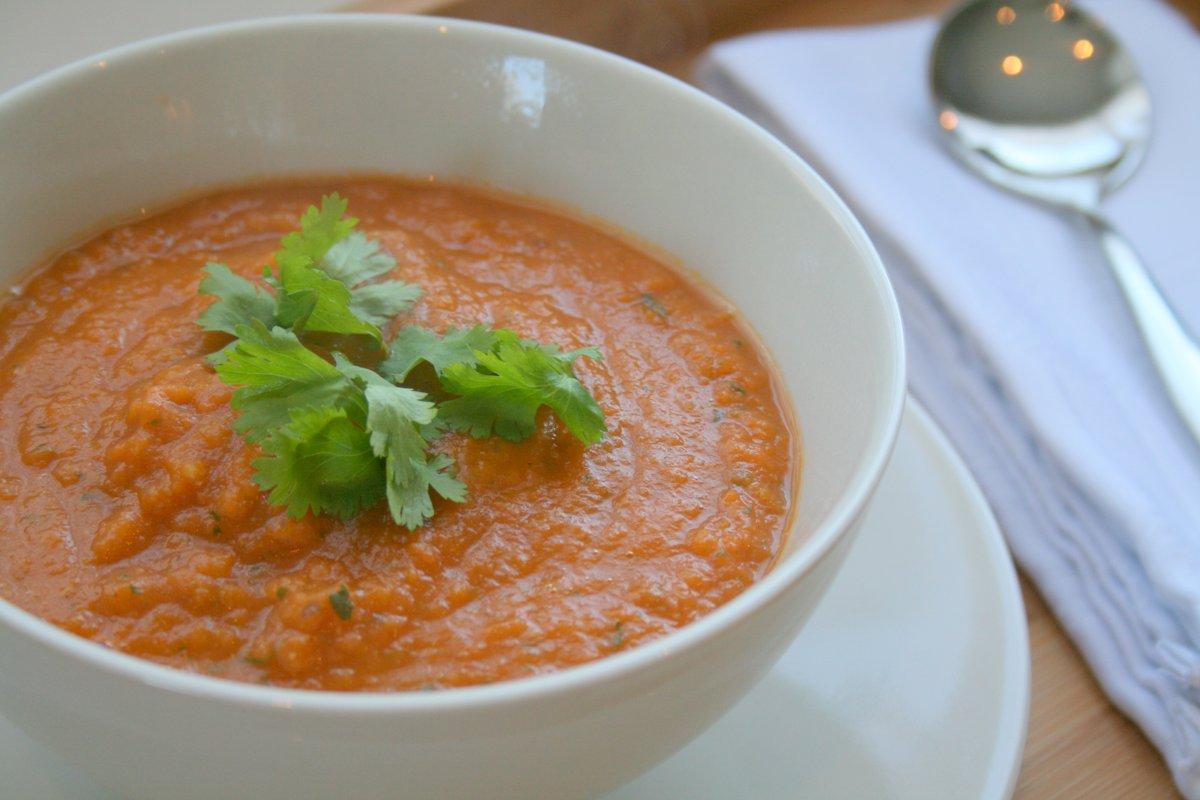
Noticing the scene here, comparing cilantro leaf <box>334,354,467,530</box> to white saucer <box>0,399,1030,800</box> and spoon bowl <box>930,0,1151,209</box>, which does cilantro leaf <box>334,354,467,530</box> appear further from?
spoon bowl <box>930,0,1151,209</box>

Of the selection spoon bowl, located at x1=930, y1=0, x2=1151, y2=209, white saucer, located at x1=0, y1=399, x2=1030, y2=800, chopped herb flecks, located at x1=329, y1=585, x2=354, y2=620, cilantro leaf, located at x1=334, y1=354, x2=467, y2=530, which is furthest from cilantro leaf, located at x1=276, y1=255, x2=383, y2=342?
spoon bowl, located at x1=930, y1=0, x2=1151, y2=209

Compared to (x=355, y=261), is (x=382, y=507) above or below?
below

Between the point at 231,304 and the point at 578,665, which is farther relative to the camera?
the point at 231,304

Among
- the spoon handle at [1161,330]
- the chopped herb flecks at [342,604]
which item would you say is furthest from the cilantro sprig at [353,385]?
the spoon handle at [1161,330]

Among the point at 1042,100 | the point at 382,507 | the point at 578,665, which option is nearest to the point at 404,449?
the point at 382,507

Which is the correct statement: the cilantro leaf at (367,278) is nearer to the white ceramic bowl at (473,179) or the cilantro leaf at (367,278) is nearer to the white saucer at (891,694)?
the white ceramic bowl at (473,179)

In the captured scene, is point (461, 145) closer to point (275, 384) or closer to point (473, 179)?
point (473, 179)
